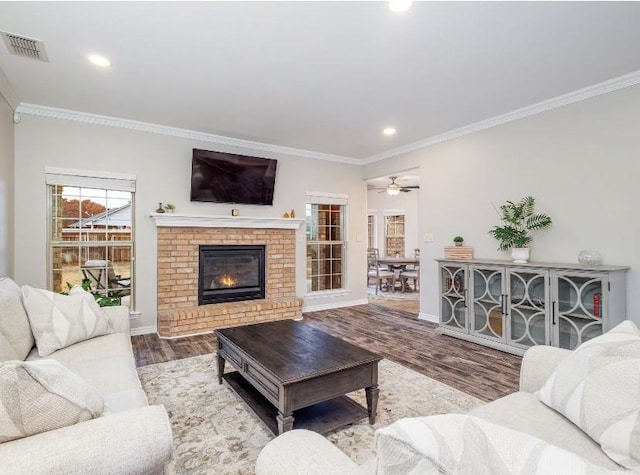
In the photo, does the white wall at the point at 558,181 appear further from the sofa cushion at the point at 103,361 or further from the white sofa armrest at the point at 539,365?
the sofa cushion at the point at 103,361

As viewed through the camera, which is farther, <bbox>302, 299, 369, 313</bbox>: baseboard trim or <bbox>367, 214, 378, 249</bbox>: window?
<bbox>367, 214, 378, 249</bbox>: window

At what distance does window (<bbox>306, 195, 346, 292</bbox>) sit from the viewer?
600cm

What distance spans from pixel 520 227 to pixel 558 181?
0.61 meters

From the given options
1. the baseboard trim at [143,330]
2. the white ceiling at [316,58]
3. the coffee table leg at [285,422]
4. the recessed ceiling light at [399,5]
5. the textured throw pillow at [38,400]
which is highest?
the white ceiling at [316,58]

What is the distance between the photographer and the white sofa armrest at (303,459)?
884 millimetres

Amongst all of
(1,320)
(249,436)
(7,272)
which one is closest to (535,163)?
(249,436)

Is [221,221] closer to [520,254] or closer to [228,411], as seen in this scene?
[228,411]

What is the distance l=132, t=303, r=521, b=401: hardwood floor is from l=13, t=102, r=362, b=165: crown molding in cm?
263

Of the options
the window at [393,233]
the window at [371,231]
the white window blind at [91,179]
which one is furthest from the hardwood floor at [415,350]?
the window at [371,231]

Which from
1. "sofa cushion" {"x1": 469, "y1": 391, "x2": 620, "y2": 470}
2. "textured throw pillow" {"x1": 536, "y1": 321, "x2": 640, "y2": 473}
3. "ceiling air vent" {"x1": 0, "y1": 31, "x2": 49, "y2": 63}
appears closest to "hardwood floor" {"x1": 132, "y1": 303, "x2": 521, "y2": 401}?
"sofa cushion" {"x1": 469, "y1": 391, "x2": 620, "y2": 470}

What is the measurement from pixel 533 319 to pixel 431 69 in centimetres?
263

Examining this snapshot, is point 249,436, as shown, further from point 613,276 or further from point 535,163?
point 535,163

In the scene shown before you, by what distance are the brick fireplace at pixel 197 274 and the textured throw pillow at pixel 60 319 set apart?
169cm

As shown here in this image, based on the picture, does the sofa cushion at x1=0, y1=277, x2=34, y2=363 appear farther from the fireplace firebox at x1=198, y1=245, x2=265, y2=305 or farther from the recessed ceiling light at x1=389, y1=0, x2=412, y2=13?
the recessed ceiling light at x1=389, y1=0, x2=412, y2=13
